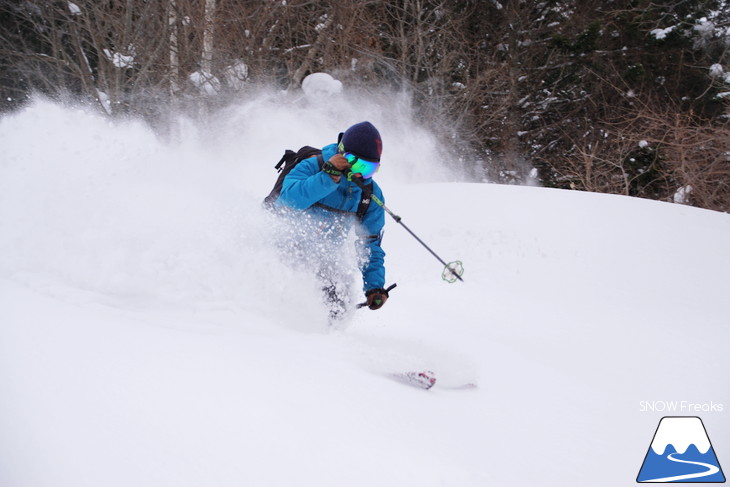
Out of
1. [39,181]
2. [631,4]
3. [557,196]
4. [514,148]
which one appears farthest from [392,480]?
[631,4]

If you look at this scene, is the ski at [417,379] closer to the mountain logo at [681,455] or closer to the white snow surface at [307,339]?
the white snow surface at [307,339]

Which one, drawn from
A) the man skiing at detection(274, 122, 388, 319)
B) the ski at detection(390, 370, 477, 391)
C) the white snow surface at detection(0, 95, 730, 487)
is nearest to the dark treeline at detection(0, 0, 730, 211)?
the white snow surface at detection(0, 95, 730, 487)

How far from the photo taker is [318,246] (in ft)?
11.4

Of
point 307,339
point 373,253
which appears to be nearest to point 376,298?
point 373,253

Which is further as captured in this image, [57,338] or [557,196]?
[557,196]

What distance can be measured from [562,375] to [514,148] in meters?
15.8

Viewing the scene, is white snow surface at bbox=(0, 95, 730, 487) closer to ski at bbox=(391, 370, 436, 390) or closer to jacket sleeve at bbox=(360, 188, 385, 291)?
ski at bbox=(391, 370, 436, 390)

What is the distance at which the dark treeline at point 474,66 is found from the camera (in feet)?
35.4

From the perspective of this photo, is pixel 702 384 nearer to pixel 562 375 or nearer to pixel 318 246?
pixel 562 375

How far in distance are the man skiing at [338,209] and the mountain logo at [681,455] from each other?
1792mm

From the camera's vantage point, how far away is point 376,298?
3.51 metres

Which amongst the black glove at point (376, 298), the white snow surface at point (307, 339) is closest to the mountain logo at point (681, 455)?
the white snow surface at point (307, 339)

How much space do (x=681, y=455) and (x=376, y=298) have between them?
1.93m

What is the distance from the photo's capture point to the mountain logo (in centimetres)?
219
